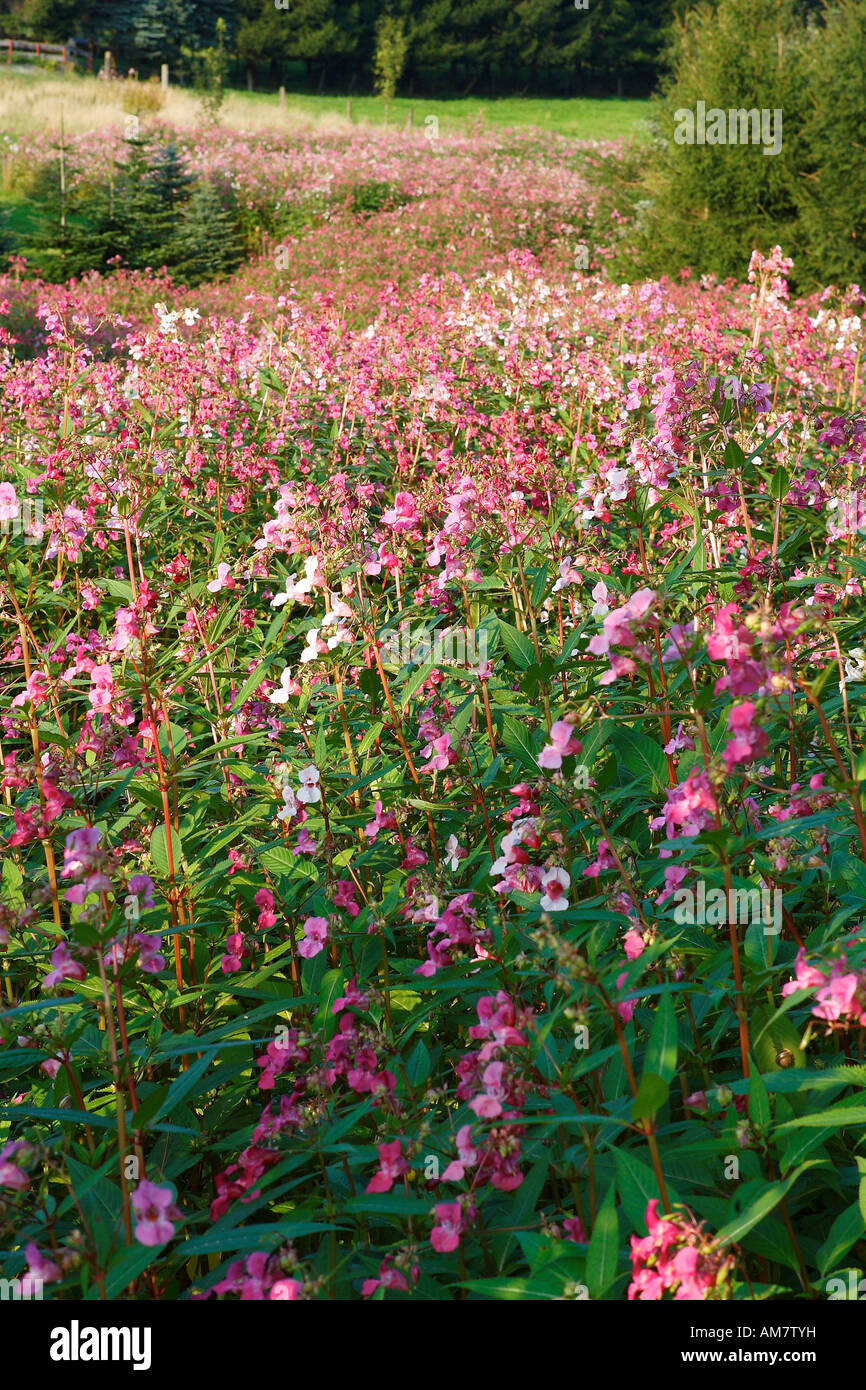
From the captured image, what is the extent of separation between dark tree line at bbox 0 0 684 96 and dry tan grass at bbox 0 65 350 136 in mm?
14572

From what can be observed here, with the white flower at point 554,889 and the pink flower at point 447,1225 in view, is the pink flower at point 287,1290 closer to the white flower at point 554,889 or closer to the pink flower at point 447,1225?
the pink flower at point 447,1225

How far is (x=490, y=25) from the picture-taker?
186 ft

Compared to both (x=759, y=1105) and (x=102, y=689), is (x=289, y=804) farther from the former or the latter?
(x=759, y=1105)

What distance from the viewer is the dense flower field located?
1573 millimetres

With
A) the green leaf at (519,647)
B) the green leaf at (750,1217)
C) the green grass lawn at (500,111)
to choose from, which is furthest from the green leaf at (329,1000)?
the green grass lawn at (500,111)

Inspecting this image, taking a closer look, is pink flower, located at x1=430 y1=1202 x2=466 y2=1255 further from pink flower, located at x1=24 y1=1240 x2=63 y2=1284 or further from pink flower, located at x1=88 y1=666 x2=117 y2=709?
pink flower, located at x1=88 y1=666 x2=117 y2=709

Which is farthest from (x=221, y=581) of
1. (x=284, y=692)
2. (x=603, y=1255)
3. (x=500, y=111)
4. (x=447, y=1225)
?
(x=500, y=111)

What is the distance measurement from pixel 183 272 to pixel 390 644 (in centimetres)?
1818

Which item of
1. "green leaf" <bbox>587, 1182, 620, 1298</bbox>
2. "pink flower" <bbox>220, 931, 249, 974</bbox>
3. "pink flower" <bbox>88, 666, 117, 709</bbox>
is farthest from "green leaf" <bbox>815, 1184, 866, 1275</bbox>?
"pink flower" <bbox>88, 666, 117, 709</bbox>

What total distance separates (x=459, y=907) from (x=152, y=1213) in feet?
2.69

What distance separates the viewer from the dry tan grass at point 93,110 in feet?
93.5

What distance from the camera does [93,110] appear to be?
31.1 m

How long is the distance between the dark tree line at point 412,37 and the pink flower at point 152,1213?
58155mm
